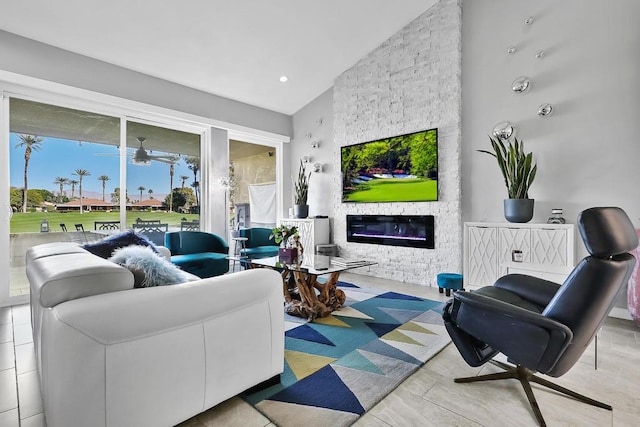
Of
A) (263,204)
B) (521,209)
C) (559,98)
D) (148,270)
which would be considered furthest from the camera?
(263,204)

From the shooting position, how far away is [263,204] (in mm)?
6355

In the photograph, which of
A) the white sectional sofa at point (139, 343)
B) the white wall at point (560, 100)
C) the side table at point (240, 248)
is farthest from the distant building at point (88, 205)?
the white wall at point (560, 100)

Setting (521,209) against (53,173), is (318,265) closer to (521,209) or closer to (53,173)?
(521,209)

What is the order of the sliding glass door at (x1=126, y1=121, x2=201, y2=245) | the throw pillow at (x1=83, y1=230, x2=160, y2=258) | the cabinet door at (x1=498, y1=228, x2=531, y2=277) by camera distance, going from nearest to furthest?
the throw pillow at (x1=83, y1=230, x2=160, y2=258) < the cabinet door at (x1=498, y1=228, x2=531, y2=277) < the sliding glass door at (x1=126, y1=121, x2=201, y2=245)

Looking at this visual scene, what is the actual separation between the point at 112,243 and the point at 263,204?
13.0ft

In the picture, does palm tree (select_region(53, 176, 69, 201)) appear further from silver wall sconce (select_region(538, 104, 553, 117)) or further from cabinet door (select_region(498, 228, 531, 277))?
silver wall sconce (select_region(538, 104, 553, 117))

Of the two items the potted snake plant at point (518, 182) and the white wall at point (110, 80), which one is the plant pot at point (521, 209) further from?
the white wall at point (110, 80)

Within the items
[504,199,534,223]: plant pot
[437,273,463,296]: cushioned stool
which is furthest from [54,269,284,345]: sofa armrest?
[504,199,534,223]: plant pot

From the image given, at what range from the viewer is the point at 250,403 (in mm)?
1681

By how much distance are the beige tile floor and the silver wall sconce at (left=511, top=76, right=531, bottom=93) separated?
2.75 m

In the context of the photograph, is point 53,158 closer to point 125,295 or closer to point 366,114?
point 125,295

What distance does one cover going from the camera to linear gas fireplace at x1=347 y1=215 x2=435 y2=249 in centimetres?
430

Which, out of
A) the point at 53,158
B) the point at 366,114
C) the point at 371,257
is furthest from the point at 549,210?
the point at 53,158

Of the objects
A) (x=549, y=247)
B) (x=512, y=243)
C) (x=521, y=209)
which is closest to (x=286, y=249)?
(x=512, y=243)
